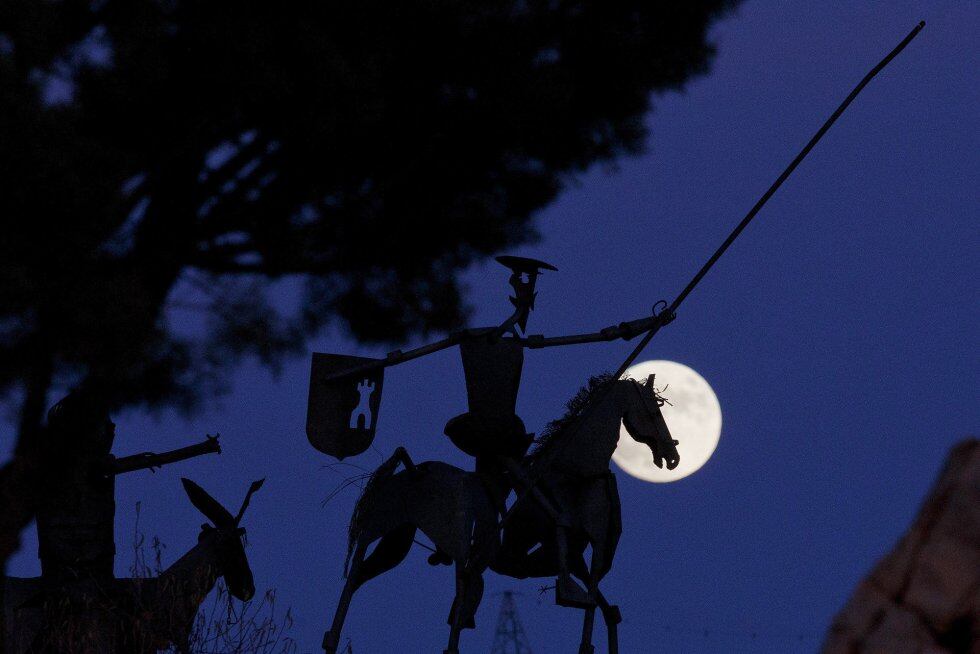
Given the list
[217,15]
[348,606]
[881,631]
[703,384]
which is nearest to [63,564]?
[348,606]

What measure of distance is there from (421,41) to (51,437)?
11.6 ft

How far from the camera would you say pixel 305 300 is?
960 cm

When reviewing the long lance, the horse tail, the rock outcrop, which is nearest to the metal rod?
the long lance

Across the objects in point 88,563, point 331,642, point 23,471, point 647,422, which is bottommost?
point 88,563

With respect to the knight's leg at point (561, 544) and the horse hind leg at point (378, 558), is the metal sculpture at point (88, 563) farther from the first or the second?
the knight's leg at point (561, 544)

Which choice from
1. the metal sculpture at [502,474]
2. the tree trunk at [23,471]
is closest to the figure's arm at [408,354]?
the metal sculpture at [502,474]

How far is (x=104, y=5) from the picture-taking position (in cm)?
792

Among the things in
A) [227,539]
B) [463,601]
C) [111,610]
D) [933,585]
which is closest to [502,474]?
[463,601]

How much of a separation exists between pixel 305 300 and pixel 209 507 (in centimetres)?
163

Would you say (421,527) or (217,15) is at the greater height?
(217,15)

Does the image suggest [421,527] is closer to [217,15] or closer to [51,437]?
[51,437]

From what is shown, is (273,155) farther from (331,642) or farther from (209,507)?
(331,642)

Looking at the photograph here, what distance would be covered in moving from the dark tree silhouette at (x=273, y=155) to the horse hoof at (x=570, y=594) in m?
2.53

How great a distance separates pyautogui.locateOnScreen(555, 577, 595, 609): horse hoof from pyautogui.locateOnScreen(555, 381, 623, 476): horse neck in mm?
651
